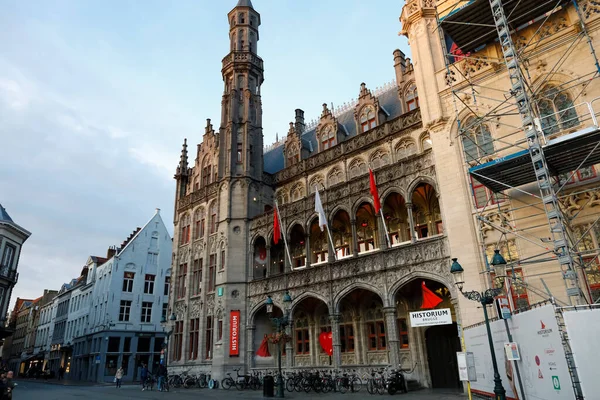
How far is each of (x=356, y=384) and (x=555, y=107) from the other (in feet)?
50.5

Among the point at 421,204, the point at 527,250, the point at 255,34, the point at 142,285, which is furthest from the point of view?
the point at 142,285

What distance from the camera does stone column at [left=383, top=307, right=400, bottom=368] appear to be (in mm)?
18922

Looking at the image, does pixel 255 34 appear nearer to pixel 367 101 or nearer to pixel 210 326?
pixel 367 101

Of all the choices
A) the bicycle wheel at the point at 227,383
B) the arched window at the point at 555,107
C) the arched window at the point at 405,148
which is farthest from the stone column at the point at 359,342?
the arched window at the point at 555,107

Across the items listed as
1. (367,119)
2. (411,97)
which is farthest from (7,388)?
(411,97)

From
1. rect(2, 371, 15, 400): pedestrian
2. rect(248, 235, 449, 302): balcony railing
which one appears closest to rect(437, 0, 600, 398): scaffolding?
rect(248, 235, 449, 302): balcony railing

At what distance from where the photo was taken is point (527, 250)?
15766 mm

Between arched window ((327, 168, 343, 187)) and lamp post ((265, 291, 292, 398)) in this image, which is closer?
lamp post ((265, 291, 292, 398))

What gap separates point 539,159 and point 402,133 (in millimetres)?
11485

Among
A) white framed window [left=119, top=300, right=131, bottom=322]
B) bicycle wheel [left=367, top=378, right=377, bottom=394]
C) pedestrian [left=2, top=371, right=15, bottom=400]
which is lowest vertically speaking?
bicycle wheel [left=367, top=378, right=377, bottom=394]

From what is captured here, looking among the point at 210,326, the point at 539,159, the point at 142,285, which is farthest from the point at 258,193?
the point at 142,285

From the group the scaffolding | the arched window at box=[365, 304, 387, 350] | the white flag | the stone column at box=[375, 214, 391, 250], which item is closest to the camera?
the scaffolding

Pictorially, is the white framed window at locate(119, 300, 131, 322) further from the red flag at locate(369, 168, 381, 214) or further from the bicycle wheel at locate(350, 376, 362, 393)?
the red flag at locate(369, 168, 381, 214)

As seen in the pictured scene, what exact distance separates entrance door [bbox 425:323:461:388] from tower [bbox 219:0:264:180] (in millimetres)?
16791
